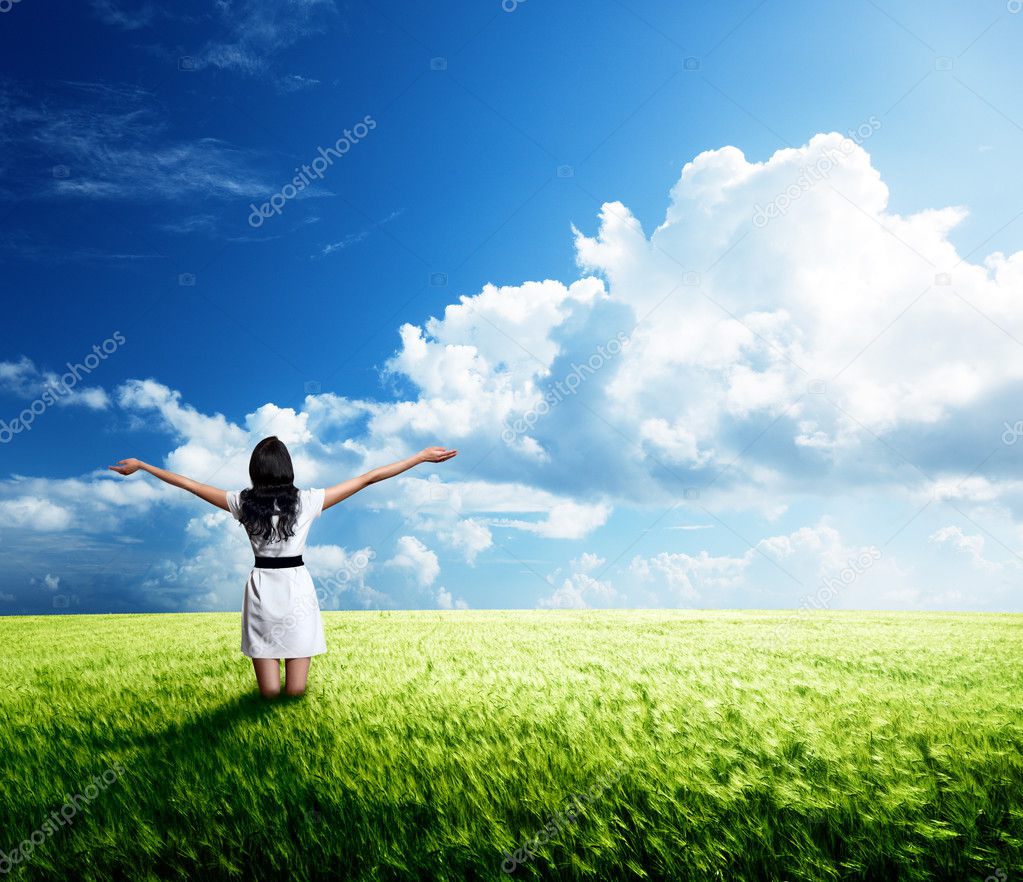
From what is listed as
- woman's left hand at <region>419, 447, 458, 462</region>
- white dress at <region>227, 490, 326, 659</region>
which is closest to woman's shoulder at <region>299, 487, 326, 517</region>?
white dress at <region>227, 490, 326, 659</region>

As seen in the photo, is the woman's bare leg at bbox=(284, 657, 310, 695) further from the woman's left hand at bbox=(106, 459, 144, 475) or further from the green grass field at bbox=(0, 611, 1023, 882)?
the woman's left hand at bbox=(106, 459, 144, 475)

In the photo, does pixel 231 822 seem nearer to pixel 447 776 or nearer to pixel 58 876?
pixel 58 876

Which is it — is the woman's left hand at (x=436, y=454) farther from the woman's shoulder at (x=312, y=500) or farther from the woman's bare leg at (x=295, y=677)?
the woman's bare leg at (x=295, y=677)

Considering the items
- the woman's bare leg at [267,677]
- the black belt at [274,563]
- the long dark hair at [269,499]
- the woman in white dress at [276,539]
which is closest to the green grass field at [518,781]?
the woman's bare leg at [267,677]

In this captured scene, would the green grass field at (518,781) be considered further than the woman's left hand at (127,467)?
No

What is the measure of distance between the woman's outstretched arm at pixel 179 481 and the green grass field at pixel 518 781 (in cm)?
210

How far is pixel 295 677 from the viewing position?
6648mm

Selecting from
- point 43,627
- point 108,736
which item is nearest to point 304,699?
point 108,736

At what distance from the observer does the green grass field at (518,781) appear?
3.65 m

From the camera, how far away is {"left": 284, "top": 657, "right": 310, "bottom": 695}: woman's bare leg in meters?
6.64

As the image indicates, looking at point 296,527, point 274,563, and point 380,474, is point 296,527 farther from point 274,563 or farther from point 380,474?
point 380,474

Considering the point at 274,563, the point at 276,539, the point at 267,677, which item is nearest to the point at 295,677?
the point at 267,677

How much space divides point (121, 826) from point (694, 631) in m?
13.3

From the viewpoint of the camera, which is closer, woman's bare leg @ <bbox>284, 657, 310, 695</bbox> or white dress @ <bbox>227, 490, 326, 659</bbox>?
Answer: white dress @ <bbox>227, 490, 326, 659</bbox>
